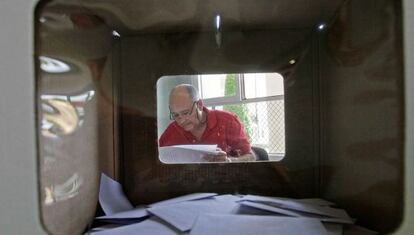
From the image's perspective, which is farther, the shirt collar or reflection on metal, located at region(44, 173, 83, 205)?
the shirt collar

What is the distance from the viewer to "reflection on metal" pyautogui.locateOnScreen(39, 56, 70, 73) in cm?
46

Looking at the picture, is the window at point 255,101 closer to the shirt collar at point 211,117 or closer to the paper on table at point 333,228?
the shirt collar at point 211,117

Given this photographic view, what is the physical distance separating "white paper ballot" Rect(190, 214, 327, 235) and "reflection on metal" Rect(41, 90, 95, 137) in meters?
0.26

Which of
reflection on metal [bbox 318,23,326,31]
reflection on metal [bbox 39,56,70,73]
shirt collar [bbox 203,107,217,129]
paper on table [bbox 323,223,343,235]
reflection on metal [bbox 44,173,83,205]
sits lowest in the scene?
paper on table [bbox 323,223,343,235]

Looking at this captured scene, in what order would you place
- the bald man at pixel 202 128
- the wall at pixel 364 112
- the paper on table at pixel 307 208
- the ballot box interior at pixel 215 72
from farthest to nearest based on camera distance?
the bald man at pixel 202 128 → the paper on table at pixel 307 208 → the ballot box interior at pixel 215 72 → the wall at pixel 364 112

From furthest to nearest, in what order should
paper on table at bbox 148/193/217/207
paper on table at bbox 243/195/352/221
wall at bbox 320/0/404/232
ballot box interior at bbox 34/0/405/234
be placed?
paper on table at bbox 148/193/217/207, paper on table at bbox 243/195/352/221, ballot box interior at bbox 34/0/405/234, wall at bbox 320/0/404/232

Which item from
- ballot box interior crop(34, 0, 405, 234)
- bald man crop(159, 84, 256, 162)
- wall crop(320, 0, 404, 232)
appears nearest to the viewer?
wall crop(320, 0, 404, 232)

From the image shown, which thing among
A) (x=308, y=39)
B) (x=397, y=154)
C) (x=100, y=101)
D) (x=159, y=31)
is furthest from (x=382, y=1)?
(x=100, y=101)

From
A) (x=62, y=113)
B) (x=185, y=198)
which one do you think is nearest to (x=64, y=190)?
(x=62, y=113)

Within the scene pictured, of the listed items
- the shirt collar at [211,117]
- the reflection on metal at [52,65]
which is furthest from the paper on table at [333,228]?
the reflection on metal at [52,65]

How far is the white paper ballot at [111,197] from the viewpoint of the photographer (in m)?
0.76

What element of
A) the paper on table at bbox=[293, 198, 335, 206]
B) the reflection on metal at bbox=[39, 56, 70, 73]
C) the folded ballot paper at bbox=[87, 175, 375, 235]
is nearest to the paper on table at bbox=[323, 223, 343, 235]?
the folded ballot paper at bbox=[87, 175, 375, 235]

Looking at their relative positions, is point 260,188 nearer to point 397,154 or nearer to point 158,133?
point 158,133

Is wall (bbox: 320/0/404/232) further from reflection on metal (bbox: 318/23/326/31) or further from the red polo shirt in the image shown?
the red polo shirt
